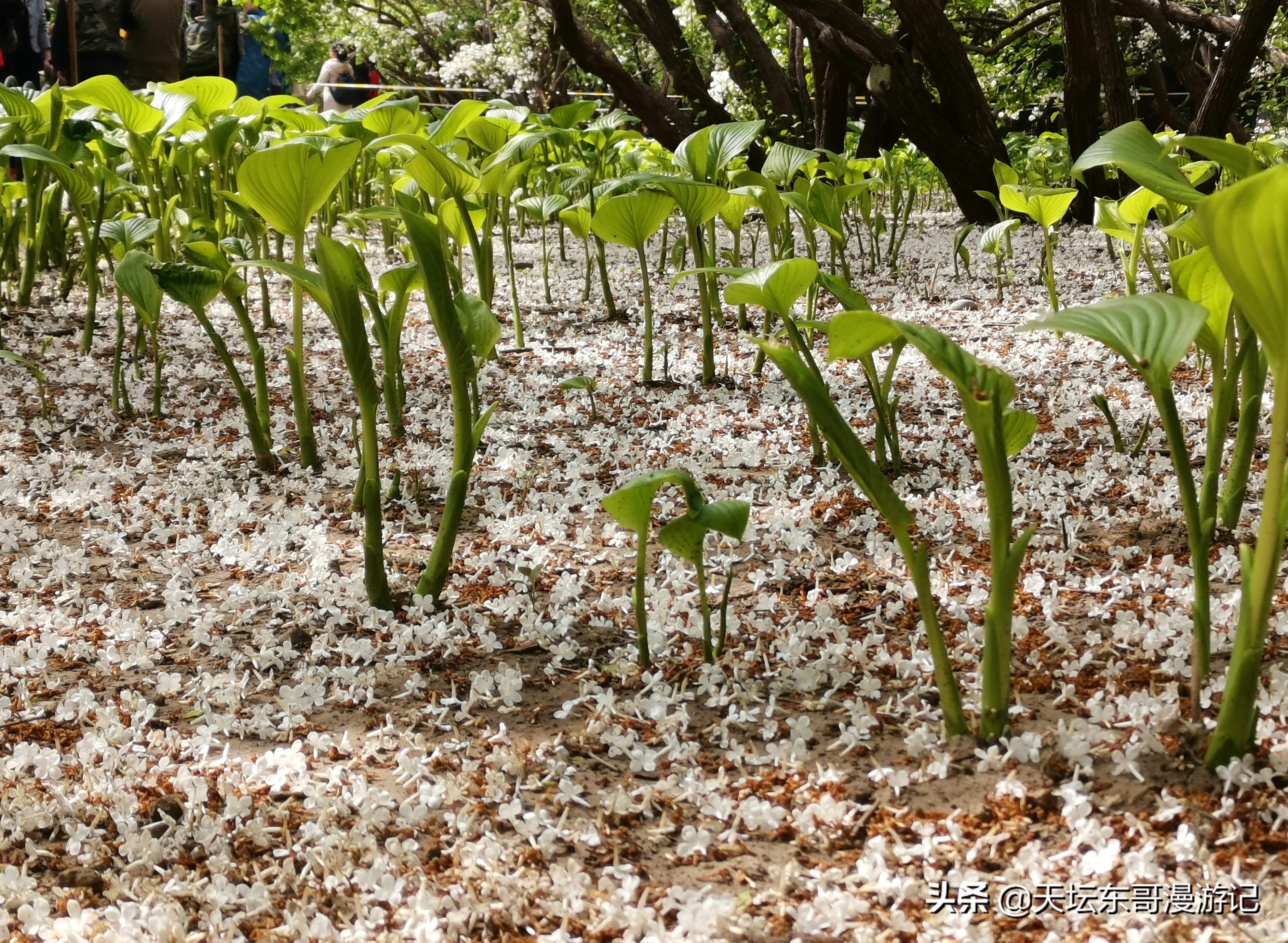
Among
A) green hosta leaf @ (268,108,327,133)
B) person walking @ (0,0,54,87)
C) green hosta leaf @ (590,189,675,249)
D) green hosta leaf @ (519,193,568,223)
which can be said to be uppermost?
person walking @ (0,0,54,87)

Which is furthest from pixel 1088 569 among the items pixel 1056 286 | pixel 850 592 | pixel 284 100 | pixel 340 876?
pixel 284 100

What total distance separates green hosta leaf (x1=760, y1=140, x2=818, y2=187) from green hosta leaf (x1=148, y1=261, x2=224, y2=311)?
1.26 meters

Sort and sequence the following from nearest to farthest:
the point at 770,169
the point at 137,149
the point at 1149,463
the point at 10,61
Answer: the point at 1149,463
the point at 137,149
the point at 770,169
the point at 10,61

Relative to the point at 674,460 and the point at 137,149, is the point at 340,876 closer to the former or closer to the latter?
the point at 674,460

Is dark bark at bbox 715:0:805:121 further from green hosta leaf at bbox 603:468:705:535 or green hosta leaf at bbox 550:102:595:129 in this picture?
green hosta leaf at bbox 603:468:705:535

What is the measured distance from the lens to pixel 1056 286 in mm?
2809

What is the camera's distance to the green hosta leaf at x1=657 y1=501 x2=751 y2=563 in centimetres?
93

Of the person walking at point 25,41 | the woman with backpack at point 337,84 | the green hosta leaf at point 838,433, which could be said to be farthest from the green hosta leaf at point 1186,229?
the woman with backpack at point 337,84

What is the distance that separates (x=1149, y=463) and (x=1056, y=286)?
1401 mm

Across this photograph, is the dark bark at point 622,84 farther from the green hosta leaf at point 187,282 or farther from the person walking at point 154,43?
the green hosta leaf at point 187,282

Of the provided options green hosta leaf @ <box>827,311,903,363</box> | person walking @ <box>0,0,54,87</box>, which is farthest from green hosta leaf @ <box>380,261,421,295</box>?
person walking @ <box>0,0,54,87</box>

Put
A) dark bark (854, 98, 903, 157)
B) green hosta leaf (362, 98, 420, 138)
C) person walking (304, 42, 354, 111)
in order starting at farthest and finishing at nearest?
1. person walking (304, 42, 354, 111)
2. dark bark (854, 98, 903, 157)
3. green hosta leaf (362, 98, 420, 138)

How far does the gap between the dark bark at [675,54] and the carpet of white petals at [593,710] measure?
356 centimetres

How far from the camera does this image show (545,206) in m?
2.44
